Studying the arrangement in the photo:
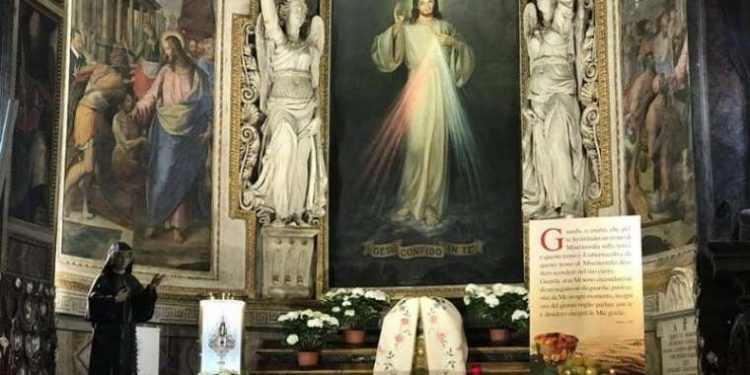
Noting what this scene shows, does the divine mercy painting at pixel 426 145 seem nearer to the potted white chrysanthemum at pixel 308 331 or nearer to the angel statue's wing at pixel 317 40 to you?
the angel statue's wing at pixel 317 40

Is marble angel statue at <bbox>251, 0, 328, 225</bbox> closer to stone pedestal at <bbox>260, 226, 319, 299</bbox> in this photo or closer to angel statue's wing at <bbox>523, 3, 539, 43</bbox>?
stone pedestal at <bbox>260, 226, 319, 299</bbox>

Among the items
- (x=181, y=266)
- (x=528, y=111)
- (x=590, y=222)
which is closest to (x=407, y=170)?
(x=528, y=111)

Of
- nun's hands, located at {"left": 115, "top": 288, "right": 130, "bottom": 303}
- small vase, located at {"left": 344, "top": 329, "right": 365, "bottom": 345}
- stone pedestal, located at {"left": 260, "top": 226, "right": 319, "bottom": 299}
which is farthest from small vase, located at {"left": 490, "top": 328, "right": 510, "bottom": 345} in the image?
nun's hands, located at {"left": 115, "top": 288, "right": 130, "bottom": 303}

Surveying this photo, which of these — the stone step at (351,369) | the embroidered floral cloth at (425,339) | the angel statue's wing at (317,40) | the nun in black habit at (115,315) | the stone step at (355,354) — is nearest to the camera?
the nun in black habit at (115,315)

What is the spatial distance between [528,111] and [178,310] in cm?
555

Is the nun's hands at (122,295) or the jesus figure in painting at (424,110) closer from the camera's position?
the nun's hands at (122,295)

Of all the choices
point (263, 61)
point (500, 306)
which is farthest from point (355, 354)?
point (263, 61)

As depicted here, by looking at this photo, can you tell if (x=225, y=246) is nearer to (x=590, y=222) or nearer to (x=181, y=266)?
(x=181, y=266)

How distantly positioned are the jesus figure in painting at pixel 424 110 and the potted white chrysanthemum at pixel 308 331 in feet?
6.61

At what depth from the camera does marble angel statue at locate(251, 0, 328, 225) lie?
16.3m

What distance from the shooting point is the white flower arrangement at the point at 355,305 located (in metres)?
15.3

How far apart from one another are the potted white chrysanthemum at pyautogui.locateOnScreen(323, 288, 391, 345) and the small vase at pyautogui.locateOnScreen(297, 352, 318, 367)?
60 centimetres

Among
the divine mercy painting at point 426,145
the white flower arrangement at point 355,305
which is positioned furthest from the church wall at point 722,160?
the white flower arrangement at point 355,305

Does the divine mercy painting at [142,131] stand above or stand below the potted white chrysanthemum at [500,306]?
above
